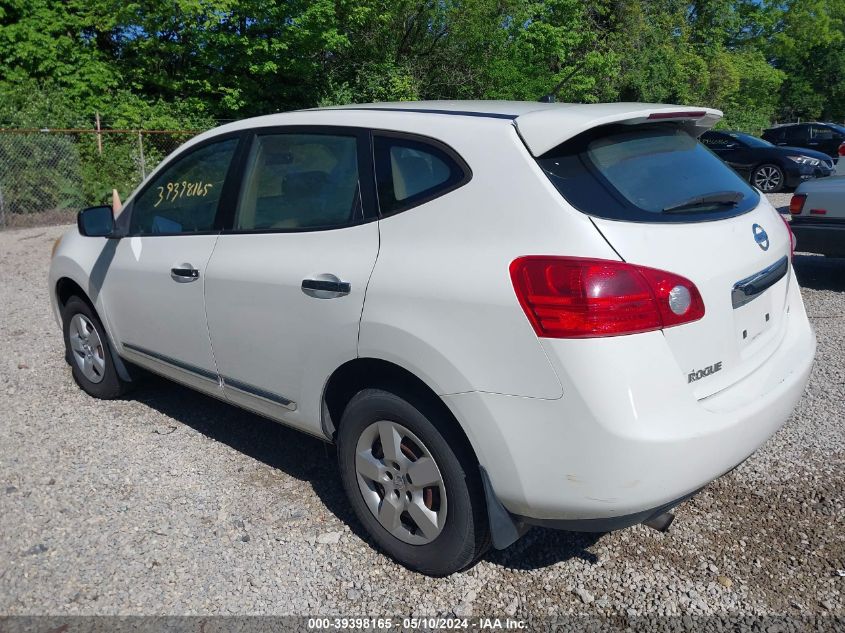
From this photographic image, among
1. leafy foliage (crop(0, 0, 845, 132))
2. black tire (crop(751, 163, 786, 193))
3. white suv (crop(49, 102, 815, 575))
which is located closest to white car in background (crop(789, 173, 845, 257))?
white suv (crop(49, 102, 815, 575))

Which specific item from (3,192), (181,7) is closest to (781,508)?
(3,192)

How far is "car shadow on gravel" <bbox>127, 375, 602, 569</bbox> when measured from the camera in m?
3.08

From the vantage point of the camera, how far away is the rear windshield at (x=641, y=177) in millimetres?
2443

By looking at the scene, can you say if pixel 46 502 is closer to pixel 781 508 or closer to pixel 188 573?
pixel 188 573

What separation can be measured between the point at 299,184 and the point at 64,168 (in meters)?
13.6

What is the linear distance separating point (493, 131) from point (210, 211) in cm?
173

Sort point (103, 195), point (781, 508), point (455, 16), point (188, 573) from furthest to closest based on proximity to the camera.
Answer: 1. point (455, 16)
2. point (103, 195)
3. point (781, 508)
4. point (188, 573)

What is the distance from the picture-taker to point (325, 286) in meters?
2.90

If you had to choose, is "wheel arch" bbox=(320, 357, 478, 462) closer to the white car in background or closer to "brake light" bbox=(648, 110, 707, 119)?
"brake light" bbox=(648, 110, 707, 119)

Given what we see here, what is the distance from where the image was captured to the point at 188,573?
9.75 feet

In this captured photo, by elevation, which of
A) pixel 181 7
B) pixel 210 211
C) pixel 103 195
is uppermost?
pixel 181 7

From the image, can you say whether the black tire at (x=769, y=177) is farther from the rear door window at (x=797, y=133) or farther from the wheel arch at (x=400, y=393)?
the wheel arch at (x=400, y=393)

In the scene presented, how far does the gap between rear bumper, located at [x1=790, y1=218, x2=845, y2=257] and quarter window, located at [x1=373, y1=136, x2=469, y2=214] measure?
208 inches

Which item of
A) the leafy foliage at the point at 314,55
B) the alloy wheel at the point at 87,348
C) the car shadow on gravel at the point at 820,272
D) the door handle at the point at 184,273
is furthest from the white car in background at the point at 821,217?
the leafy foliage at the point at 314,55
